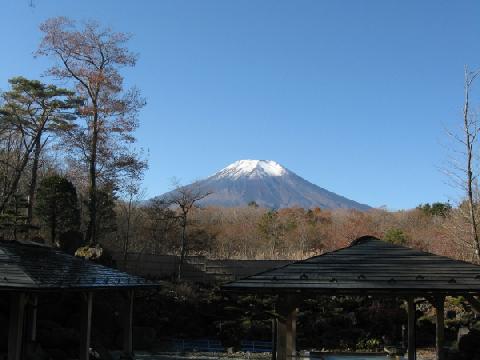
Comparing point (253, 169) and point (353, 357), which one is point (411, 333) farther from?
point (253, 169)

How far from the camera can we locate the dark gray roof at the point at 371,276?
7.55 m

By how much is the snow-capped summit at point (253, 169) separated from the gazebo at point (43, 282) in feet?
308

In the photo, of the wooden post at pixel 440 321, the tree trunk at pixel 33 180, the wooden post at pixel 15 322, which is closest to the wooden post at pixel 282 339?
the wooden post at pixel 440 321

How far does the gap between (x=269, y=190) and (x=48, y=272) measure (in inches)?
3609

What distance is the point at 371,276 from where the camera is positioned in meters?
7.84

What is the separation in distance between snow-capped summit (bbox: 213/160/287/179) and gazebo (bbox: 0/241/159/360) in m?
94.0

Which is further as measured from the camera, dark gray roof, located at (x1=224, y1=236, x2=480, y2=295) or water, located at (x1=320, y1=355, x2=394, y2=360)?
water, located at (x1=320, y1=355, x2=394, y2=360)

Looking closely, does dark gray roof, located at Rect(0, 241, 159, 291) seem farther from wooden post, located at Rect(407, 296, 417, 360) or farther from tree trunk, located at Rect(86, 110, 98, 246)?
tree trunk, located at Rect(86, 110, 98, 246)

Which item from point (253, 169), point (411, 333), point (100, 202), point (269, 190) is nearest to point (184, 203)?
point (100, 202)

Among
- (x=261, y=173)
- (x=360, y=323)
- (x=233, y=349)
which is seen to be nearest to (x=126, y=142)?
(x=233, y=349)

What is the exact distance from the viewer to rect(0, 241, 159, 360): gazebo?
8695 millimetres

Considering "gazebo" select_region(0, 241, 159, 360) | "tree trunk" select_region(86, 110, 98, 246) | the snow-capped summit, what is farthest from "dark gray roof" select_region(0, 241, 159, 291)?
the snow-capped summit

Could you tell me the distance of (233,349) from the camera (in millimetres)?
17797

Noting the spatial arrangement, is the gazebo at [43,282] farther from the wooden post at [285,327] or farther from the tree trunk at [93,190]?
the tree trunk at [93,190]
